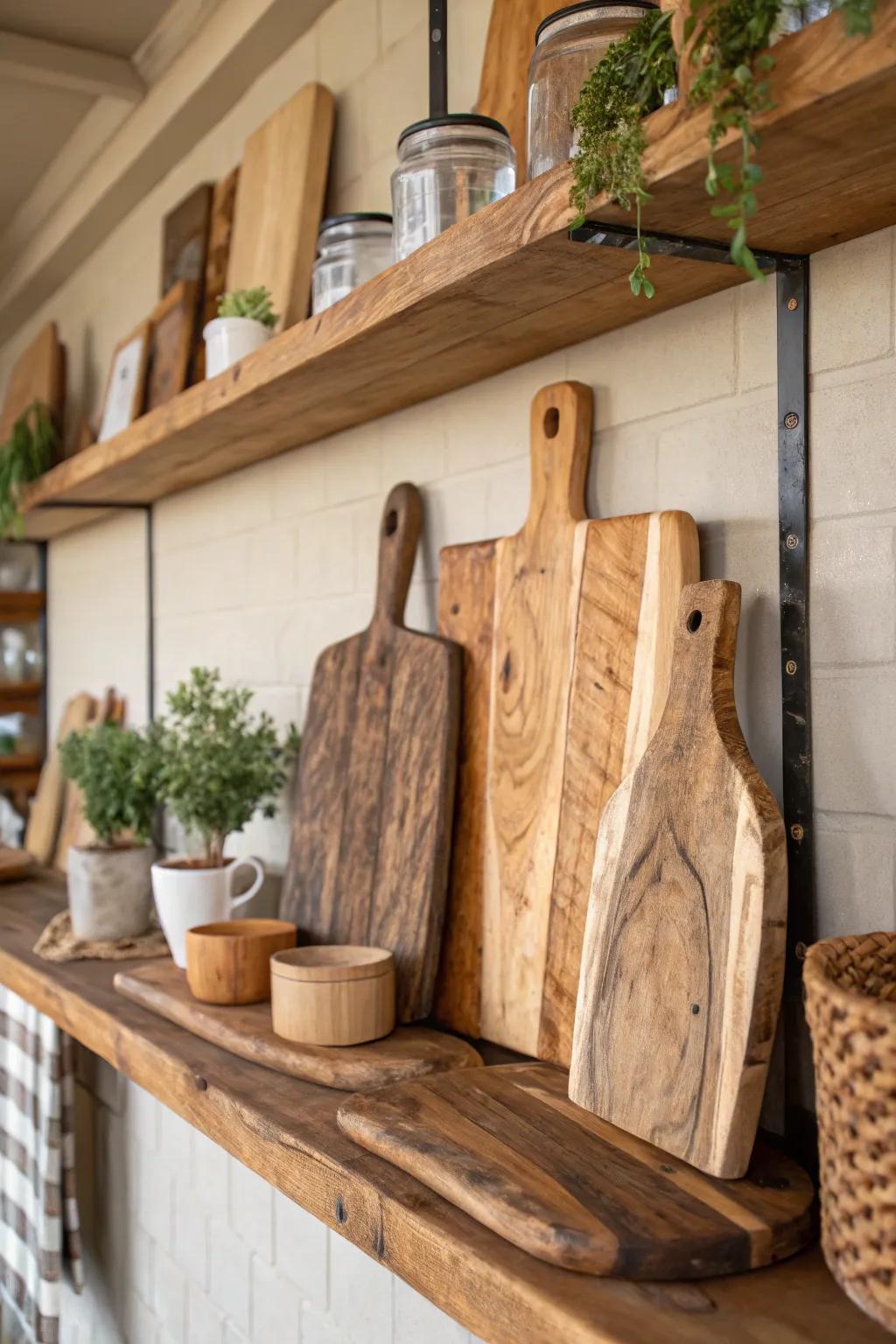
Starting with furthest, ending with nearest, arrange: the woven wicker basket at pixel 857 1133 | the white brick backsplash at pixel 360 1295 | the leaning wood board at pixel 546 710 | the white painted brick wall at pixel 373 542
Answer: the white brick backsplash at pixel 360 1295 → the leaning wood board at pixel 546 710 → the white painted brick wall at pixel 373 542 → the woven wicker basket at pixel 857 1133

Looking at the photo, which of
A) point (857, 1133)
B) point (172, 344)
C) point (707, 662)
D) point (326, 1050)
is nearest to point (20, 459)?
point (172, 344)

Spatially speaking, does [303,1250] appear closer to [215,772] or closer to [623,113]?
[215,772]

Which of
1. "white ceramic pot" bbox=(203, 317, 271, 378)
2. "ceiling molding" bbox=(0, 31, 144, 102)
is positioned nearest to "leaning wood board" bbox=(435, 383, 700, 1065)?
"white ceramic pot" bbox=(203, 317, 271, 378)

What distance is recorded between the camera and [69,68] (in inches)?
73.9

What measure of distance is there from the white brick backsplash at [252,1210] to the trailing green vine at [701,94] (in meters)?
1.29

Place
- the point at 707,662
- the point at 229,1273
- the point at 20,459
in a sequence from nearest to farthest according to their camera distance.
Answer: the point at 707,662
the point at 229,1273
the point at 20,459

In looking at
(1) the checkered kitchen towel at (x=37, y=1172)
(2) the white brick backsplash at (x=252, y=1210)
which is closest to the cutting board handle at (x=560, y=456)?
(2) the white brick backsplash at (x=252, y=1210)

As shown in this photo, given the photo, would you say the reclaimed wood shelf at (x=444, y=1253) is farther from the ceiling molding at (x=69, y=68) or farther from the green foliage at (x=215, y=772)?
the ceiling molding at (x=69, y=68)

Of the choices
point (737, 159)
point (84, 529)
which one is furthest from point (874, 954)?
point (84, 529)

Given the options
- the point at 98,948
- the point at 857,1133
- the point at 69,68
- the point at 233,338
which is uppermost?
the point at 69,68

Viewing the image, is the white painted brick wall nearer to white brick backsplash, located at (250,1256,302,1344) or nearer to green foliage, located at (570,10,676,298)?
white brick backsplash, located at (250,1256,302,1344)

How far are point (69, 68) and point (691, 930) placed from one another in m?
1.73

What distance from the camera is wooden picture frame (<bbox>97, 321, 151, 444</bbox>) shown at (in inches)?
75.0

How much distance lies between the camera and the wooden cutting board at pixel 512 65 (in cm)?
110
